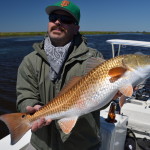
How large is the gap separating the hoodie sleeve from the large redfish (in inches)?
12.3

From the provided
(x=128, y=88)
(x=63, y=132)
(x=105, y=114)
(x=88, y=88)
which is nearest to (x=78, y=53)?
(x=88, y=88)

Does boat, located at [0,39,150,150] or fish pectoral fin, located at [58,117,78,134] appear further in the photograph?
boat, located at [0,39,150,150]

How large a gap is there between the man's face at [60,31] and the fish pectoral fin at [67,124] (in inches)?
46.5

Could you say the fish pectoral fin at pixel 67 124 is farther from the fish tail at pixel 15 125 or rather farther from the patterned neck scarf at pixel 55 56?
the patterned neck scarf at pixel 55 56

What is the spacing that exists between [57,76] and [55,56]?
291 mm

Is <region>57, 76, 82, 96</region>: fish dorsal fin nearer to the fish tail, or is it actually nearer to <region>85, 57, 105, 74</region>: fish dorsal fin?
<region>85, 57, 105, 74</region>: fish dorsal fin

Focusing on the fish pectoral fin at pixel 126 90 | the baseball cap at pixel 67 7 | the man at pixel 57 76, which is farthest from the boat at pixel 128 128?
the baseball cap at pixel 67 7

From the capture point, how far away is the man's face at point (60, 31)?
10.6 ft

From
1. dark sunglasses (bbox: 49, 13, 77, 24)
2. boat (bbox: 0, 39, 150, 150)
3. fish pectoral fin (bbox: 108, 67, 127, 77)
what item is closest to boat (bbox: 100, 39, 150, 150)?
boat (bbox: 0, 39, 150, 150)

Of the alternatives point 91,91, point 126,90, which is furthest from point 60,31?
point 126,90

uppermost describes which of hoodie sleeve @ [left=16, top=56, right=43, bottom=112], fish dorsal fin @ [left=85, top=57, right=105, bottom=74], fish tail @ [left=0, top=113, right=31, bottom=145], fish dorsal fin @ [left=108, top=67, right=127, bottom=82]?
fish dorsal fin @ [left=85, top=57, right=105, bottom=74]

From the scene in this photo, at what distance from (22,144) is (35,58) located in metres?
1.75

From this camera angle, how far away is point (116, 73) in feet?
8.64

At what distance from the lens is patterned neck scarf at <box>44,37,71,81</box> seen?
10.3 feet
